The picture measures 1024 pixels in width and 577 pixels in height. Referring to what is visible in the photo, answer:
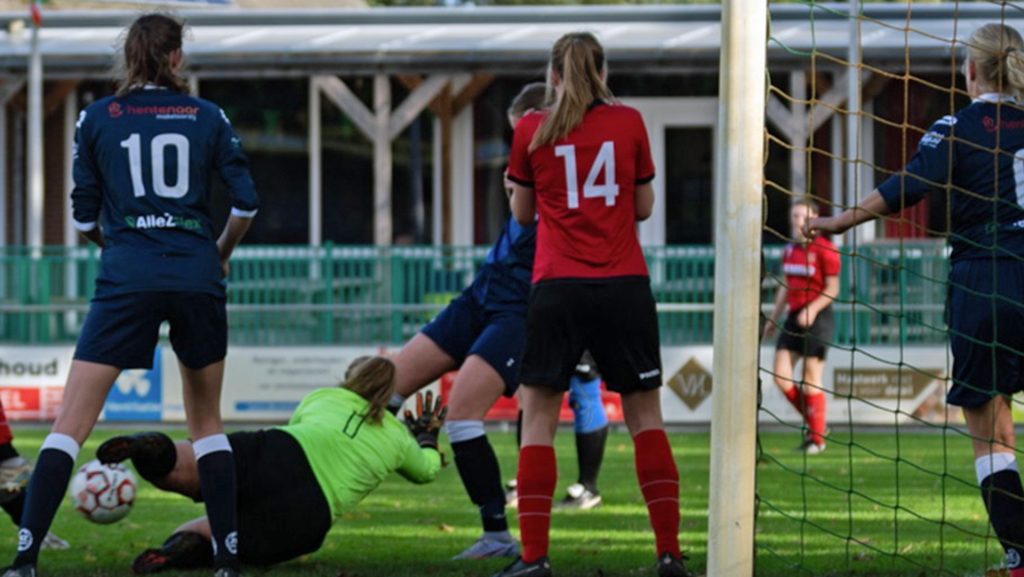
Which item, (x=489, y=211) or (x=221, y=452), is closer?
(x=221, y=452)

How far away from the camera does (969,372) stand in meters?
5.69

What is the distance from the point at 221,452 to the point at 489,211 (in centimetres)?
1860

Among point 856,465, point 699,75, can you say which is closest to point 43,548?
point 856,465

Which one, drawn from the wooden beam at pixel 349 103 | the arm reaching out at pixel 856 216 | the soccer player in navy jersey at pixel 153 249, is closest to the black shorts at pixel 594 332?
the arm reaching out at pixel 856 216

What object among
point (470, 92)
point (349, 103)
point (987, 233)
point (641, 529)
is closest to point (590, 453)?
point (641, 529)

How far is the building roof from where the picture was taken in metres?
21.1

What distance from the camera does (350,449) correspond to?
6750mm

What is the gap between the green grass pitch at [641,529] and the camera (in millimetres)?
6566

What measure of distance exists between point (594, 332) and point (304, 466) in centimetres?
146

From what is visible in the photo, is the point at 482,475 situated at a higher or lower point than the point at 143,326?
lower

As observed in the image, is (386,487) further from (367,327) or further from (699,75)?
(699,75)

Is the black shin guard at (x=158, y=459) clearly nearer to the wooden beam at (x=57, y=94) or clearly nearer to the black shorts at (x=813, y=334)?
the black shorts at (x=813, y=334)

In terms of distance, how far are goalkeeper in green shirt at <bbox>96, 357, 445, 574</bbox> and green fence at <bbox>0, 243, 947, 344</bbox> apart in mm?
9514

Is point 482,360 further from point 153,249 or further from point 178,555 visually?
point 153,249
